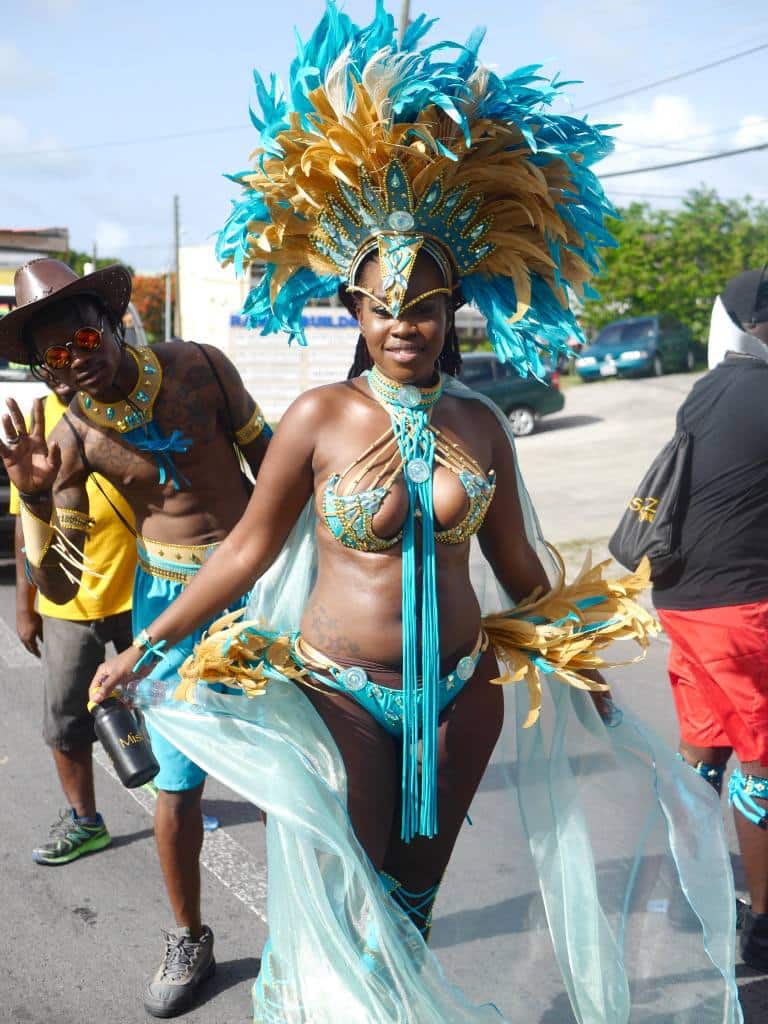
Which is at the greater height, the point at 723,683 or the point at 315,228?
the point at 315,228

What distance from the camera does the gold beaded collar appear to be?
3633mm

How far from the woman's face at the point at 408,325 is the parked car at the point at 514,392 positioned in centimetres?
1728

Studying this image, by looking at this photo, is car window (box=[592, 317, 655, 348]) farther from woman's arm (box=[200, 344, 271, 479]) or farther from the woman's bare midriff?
the woman's bare midriff

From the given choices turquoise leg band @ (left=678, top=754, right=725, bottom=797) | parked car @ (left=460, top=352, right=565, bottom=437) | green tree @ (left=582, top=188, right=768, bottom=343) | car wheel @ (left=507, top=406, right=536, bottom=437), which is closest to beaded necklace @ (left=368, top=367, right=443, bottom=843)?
turquoise leg band @ (left=678, top=754, right=725, bottom=797)

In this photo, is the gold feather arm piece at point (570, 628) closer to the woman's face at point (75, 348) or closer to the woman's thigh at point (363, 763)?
the woman's thigh at point (363, 763)

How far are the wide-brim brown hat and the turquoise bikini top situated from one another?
1072 millimetres

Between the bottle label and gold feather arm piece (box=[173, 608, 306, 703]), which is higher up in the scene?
gold feather arm piece (box=[173, 608, 306, 703])

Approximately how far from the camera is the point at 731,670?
144 inches

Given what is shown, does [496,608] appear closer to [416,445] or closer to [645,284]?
[416,445]

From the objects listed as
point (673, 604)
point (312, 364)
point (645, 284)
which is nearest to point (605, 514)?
point (673, 604)

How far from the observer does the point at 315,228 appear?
9.47ft

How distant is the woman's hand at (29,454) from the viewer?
3.23 metres

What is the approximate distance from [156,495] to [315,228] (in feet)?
4.03

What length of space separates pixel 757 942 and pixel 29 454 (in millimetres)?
2695
